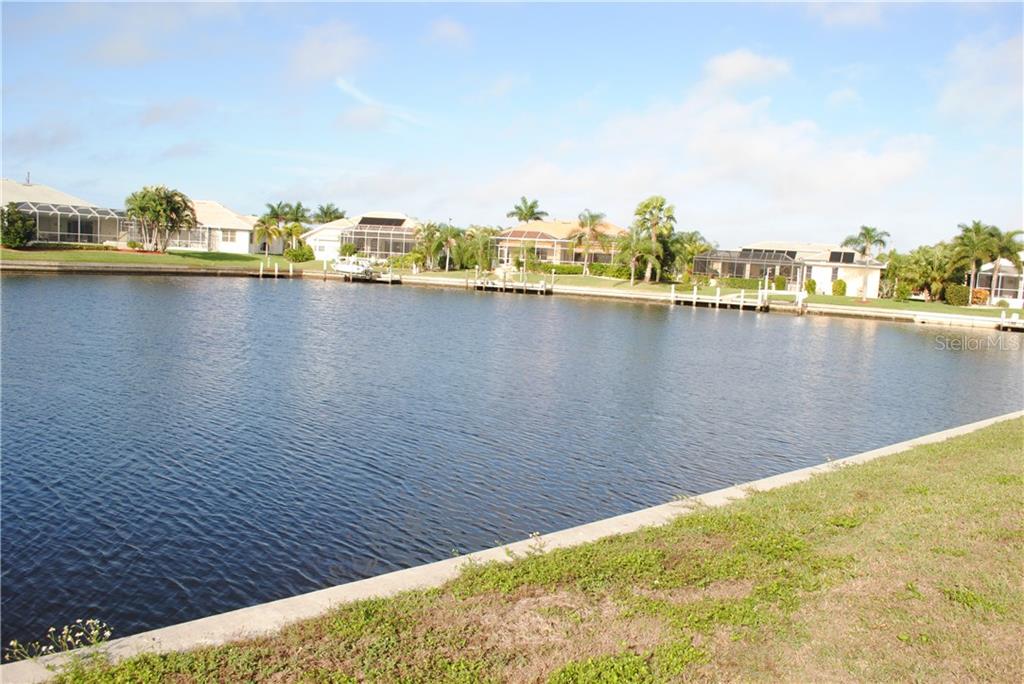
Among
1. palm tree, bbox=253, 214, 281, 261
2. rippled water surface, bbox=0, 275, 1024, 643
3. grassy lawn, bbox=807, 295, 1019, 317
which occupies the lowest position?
rippled water surface, bbox=0, 275, 1024, 643

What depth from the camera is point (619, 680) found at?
645 centimetres

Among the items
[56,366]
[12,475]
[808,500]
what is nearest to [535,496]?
[808,500]

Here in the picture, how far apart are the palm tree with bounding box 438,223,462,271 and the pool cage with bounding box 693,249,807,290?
93.7ft

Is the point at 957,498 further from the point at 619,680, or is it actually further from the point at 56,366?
the point at 56,366

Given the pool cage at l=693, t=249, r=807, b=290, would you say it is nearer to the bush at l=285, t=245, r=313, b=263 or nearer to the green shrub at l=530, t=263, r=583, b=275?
the green shrub at l=530, t=263, r=583, b=275

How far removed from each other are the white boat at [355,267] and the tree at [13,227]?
2834 cm

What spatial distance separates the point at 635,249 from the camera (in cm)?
8288

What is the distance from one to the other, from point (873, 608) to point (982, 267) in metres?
83.9

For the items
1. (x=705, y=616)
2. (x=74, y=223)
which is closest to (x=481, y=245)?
(x=74, y=223)

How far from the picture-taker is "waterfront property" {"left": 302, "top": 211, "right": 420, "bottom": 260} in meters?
99.5

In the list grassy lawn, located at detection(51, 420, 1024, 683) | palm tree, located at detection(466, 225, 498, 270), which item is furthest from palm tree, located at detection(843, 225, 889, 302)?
grassy lawn, located at detection(51, 420, 1024, 683)

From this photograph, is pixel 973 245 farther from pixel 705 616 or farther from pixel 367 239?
pixel 705 616

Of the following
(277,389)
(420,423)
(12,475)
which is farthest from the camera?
(277,389)

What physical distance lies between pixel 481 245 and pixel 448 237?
5079mm
